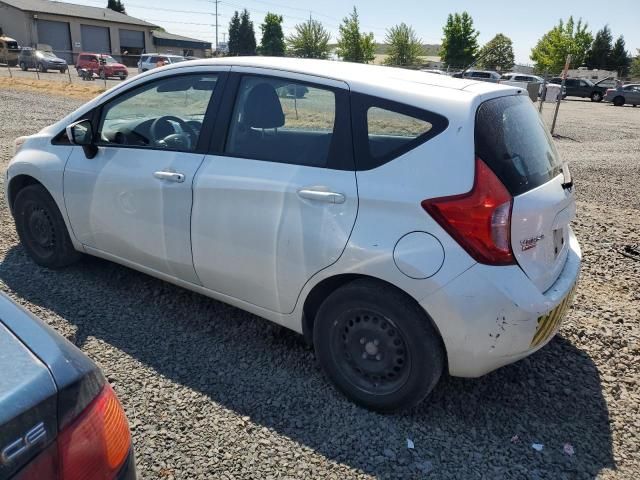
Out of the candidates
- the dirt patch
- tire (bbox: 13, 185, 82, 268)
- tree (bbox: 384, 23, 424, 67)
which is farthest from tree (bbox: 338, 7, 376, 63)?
tire (bbox: 13, 185, 82, 268)

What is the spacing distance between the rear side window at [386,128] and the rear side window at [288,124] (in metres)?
0.08

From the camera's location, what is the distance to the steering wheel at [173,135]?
3191mm

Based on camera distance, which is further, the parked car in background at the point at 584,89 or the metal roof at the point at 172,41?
the metal roof at the point at 172,41

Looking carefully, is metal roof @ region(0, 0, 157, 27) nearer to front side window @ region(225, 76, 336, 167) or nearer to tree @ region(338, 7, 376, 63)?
tree @ region(338, 7, 376, 63)

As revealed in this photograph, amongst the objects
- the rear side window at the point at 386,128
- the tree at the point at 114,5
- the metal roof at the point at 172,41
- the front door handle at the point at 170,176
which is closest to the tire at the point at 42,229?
the front door handle at the point at 170,176

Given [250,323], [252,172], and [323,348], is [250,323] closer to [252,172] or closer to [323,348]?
[323,348]

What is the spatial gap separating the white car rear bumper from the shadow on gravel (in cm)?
40

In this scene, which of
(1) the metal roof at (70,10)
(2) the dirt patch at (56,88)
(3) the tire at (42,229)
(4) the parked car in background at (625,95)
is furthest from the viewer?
(1) the metal roof at (70,10)

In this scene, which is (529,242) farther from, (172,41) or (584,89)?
(172,41)

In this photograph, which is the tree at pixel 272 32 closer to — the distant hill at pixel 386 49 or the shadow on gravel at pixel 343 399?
the distant hill at pixel 386 49

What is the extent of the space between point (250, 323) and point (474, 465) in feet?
5.76

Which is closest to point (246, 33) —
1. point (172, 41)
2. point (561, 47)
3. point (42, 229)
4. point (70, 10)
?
point (172, 41)

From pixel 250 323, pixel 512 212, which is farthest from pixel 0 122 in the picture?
pixel 512 212

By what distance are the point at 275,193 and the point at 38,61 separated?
41.6 metres
